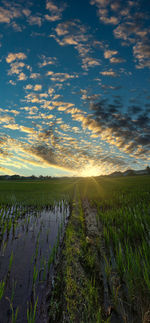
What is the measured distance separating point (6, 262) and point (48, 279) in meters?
1.28

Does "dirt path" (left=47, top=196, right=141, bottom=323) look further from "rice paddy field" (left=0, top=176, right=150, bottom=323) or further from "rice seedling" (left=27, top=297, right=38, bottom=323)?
"rice seedling" (left=27, top=297, right=38, bottom=323)

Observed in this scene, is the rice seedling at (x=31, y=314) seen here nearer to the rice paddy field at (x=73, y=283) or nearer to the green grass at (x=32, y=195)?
the rice paddy field at (x=73, y=283)

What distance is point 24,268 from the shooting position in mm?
2949

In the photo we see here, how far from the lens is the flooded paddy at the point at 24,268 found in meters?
2.03

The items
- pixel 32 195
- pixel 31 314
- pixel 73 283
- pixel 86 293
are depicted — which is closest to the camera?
pixel 31 314

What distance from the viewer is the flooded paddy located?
2027 millimetres

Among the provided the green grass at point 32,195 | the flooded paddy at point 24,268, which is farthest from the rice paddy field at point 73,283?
the green grass at point 32,195

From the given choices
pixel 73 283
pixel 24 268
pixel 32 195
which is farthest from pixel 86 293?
pixel 32 195

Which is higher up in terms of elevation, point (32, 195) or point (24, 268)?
point (24, 268)

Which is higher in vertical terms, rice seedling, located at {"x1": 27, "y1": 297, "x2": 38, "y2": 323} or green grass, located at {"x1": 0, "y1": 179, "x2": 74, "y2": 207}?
rice seedling, located at {"x1": 27, "y1": 297, "x2": 38, "y2": 323}

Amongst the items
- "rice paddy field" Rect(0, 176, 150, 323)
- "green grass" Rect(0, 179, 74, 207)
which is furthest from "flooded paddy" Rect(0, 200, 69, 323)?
"green grass" Rect(0, 179, 74, 207)

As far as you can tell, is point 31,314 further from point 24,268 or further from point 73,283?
point 24,268

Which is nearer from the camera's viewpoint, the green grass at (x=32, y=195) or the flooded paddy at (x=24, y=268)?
the flooded paddy at (x=24, y=268)

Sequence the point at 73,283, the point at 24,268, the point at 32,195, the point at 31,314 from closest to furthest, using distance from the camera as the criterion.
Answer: the point at 31,314, the point at 73,283, the point at 24,268, the point at 32,195
